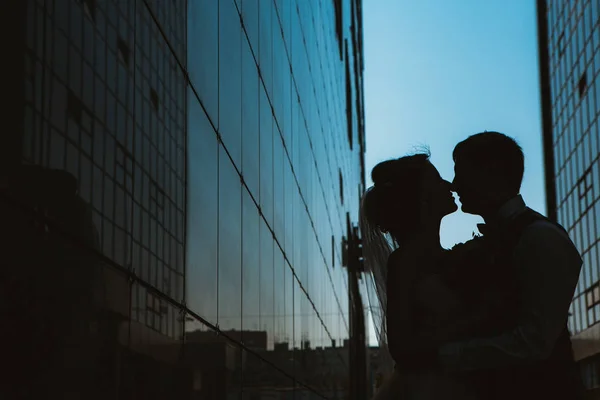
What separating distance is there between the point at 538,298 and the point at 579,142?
48238mm

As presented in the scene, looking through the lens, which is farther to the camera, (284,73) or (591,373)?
(591,373)

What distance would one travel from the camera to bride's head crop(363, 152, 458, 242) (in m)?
4.10

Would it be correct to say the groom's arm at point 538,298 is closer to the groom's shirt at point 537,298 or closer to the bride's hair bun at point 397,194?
the groom's shirt at point 537,298

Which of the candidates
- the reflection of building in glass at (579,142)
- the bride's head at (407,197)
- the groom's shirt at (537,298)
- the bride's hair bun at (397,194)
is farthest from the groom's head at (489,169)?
the reflection of building in glass at (579,142)

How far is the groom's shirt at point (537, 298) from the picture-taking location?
329 cm

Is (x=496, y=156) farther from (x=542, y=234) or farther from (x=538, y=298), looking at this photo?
(x=538, y=298)

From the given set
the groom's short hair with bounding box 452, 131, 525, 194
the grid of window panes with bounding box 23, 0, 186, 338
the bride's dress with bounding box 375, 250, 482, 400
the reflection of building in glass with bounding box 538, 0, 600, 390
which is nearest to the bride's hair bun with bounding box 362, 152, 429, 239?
the bride's dress with bounding box 375, 250, 482, 400

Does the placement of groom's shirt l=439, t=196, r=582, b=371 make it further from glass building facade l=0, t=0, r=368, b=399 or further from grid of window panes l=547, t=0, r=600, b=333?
grid of window panes l=547, t=0, r=600, b=333

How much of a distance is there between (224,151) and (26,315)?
517cm

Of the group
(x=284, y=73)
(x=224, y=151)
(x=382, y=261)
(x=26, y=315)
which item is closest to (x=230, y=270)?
(x=224, y=151)

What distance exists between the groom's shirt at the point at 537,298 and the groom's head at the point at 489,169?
25cm

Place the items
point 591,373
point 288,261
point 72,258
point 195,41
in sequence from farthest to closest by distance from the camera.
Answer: point 591,373, point 288,261, point 195,41, point 72,258

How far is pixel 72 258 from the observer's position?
3.89 metres

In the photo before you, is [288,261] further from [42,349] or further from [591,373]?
[591,373]
